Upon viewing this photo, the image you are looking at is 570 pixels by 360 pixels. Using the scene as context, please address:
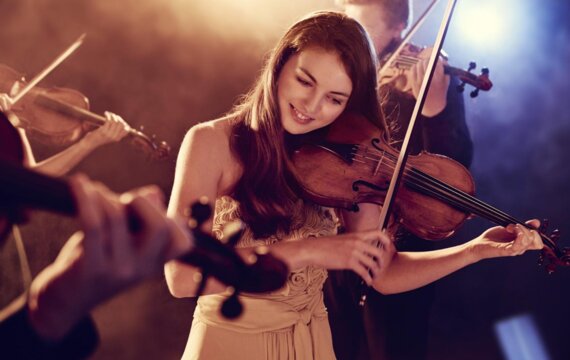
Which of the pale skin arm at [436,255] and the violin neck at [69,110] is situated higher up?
the pale skin arm at [436,255]

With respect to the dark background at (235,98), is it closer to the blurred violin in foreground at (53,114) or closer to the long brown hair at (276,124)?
the blurred violin in foreground at (53,114)

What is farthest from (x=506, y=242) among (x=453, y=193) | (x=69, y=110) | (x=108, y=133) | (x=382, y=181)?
(x=69, y=110)

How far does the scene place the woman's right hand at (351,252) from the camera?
43.1 inches

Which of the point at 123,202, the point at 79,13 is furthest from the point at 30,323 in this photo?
the point at 79,13

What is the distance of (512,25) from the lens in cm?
256

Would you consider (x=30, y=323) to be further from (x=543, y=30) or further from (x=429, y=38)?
(x=543, y=30)

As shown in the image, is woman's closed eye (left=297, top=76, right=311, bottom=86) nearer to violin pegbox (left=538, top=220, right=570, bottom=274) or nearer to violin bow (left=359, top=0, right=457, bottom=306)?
violin bow (left=359, top=0, right=457, bottom=306)

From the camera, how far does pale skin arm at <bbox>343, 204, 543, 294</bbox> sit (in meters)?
1.47

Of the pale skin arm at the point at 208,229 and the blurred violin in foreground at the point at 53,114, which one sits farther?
the blurred violin in foreground at the point at 53,114

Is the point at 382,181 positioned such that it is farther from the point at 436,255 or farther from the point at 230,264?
the point at 230,264

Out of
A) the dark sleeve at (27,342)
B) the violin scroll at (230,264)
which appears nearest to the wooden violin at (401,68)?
the violin scroll at (230,264)

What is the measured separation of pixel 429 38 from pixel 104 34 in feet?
4.87

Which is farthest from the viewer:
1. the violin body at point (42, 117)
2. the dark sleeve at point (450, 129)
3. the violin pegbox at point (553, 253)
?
the dark sleeve at point (450, 129)

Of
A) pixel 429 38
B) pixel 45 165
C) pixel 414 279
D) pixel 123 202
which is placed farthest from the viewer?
pixel 429 38
